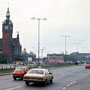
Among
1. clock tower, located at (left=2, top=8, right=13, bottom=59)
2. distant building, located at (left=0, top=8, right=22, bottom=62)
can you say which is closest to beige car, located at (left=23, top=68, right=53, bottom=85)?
distant building, located at (left=0, top=8, right=22, bottom=62)

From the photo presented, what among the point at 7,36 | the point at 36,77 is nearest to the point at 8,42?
the point at 7,36

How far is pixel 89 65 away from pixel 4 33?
76.4 m

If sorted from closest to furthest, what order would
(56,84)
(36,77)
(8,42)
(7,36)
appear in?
(36,77) → (56,84) → (8,42) → (7,36)

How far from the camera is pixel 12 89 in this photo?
712 inches

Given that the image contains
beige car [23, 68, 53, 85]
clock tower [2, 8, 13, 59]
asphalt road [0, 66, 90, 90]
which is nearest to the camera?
asphalt road [0, 66, 90, 90]

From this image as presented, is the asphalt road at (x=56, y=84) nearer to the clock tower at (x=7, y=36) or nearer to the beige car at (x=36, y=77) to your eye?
the beige car at (x=36, y=77)

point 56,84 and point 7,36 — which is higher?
point 7,36

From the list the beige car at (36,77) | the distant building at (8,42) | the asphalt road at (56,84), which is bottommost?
the asphalt road at (56,84)

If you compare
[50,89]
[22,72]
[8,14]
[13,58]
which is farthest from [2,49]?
[50,89]

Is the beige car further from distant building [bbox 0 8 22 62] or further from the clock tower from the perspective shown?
the clock tower

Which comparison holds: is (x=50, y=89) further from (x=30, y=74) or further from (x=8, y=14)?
(x=8, y=14)

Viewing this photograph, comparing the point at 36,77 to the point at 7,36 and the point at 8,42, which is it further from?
the point at 7,36

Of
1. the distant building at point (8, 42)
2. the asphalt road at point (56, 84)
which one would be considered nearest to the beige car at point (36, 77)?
the asphalt road at point (56, 84)

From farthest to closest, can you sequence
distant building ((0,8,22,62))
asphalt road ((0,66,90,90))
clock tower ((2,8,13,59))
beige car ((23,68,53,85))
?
1. clock tower ((2,8,13,59))
2. distant building ((0,8,22,62))
3. beige car ((23,68,53,85))
4. asphalt road ((0,66,90,90))
